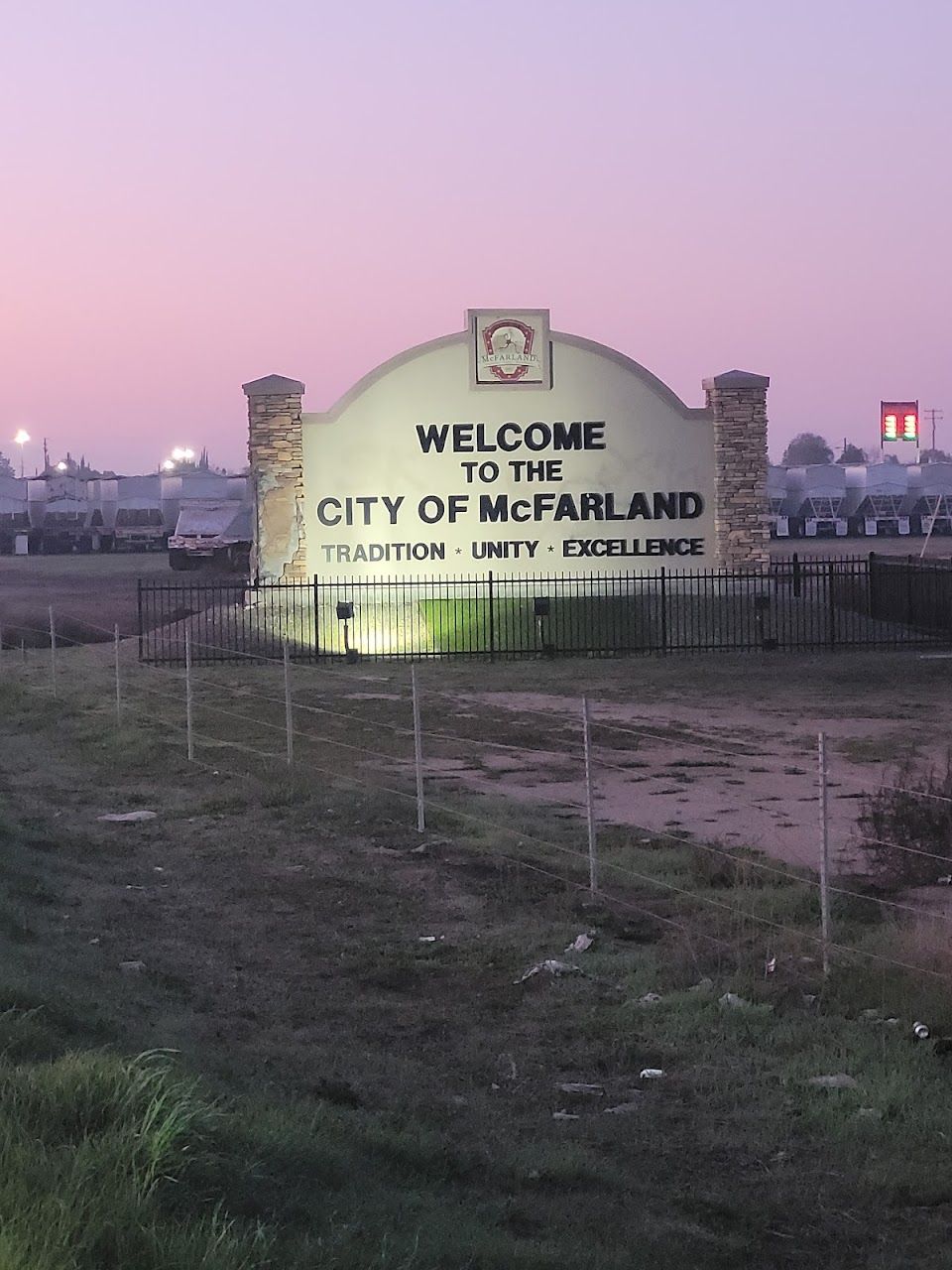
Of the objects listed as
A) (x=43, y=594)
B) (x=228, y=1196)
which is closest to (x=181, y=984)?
(x=228, y=1196)

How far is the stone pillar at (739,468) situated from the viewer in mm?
30141

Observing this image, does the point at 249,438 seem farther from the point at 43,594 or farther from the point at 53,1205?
the point at 53,1205

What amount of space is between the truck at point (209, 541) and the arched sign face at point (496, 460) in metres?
29.7

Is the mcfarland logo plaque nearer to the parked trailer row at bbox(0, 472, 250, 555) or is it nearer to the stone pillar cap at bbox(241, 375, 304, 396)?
the stone pillar cap at bbox(241, 375, 304, 396)

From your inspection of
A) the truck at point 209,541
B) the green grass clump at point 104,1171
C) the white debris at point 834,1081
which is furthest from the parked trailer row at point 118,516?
the green grass clump at point 104,1171

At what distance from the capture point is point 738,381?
3012cm

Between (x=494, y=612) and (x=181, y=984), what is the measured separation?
2160cm

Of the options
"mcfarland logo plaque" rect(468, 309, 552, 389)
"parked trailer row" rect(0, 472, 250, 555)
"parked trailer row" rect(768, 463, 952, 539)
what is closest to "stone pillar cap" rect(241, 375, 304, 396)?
"mcfarland logo plaque" rect(468, 309, 552, 389)

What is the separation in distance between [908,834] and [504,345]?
2038 centimetres

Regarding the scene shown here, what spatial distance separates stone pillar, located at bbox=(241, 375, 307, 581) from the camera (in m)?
29.2

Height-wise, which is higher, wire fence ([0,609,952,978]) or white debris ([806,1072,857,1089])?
wire fence ([0,609,952,978])

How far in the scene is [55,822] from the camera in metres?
13.0

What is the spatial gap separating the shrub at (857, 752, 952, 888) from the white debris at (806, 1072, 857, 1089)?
3.02 meters

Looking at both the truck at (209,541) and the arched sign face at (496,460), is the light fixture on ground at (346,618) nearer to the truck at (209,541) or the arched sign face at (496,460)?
the arched sign face at (496,460)
